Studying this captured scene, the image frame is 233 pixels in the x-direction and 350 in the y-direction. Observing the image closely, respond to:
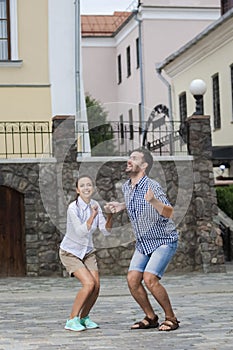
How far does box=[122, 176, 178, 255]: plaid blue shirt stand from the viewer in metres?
9.18

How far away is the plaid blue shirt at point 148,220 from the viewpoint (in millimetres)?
9180

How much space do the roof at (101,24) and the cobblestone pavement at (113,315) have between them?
93.4 ft

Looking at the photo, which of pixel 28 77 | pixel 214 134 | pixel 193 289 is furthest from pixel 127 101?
pixel 193 289

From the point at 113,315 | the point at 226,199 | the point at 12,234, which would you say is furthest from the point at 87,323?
the point at 226,199

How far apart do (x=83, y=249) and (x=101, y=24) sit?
120 ft

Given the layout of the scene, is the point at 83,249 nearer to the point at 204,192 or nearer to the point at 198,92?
the point at 204,192

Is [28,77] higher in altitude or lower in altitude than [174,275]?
higher

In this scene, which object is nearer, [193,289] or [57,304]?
[57,304]

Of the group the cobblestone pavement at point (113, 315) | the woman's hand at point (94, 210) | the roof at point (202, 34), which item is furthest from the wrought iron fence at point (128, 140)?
the woman's hand at point (94, 210)

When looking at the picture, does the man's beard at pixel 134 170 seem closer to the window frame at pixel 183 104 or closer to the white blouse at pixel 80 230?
the white blouse at pixel 80 230

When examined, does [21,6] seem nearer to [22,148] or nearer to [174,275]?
[22,148]

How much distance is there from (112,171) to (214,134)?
10.4 m

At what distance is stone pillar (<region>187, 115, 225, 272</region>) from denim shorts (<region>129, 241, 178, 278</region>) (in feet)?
26.9

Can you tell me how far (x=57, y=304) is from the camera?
1245cm
